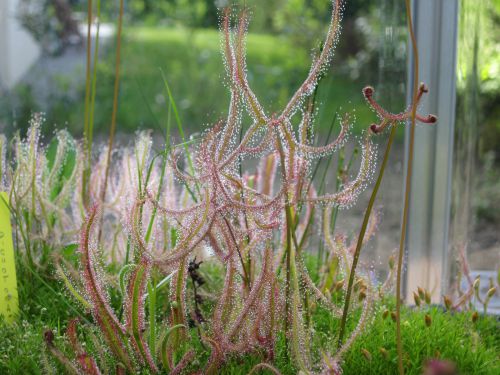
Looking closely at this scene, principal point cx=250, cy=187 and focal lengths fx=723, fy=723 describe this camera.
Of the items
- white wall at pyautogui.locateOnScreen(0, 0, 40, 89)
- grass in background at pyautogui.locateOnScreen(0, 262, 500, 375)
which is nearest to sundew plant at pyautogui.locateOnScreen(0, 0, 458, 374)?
grass in background at pyautogui.locateOnScreen(0, 262, 500, 375)

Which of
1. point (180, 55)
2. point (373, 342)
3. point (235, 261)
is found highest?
point (180, 55)

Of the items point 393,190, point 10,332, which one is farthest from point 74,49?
point 10,332

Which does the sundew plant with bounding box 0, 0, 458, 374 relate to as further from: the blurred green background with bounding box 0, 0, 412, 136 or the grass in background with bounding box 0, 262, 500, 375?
the blurred green background with bounding box 0, 0, 412, 136

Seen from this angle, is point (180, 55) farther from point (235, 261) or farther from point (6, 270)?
point (235, 261)

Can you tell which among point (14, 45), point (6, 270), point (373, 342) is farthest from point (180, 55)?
point (373, 342)

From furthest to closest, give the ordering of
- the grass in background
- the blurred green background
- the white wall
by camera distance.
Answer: the blurred green background < the white wall < the grass in background

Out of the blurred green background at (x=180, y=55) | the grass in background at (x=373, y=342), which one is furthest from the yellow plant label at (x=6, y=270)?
the blurred green background at (x=180, y=55)
